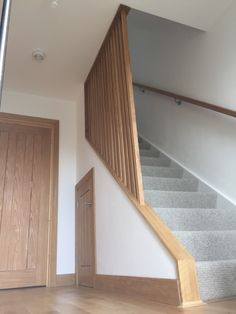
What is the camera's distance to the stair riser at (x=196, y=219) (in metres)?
2.25

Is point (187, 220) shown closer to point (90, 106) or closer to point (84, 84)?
point (90, 106)

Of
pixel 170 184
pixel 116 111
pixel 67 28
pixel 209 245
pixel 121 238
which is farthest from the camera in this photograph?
pixel 170 184

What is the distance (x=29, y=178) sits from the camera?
3.56 meters

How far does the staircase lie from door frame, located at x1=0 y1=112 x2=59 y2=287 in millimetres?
1133

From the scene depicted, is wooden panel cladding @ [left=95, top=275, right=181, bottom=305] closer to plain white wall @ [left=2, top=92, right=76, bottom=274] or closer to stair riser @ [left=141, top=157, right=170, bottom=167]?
plain white wall @ [left=2, top=92, right=76, bottom=274]

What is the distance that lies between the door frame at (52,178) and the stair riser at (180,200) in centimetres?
146

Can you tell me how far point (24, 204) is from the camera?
3.44 m

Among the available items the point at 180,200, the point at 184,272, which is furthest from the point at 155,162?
the point at 184,272

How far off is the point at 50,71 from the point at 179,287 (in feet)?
9.09

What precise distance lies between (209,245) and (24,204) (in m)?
2.23

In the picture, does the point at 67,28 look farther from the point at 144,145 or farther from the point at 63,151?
the point at 144,145

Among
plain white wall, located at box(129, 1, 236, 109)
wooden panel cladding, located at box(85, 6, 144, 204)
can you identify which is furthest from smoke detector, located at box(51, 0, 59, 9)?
plain white wall, located at box(129, 1, 236, 109)

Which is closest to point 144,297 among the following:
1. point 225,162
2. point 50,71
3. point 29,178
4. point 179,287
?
point 179,287

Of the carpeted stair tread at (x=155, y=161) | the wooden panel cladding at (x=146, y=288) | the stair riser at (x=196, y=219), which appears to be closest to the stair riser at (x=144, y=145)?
the carpeted stair tread at (x=155, y=161)
